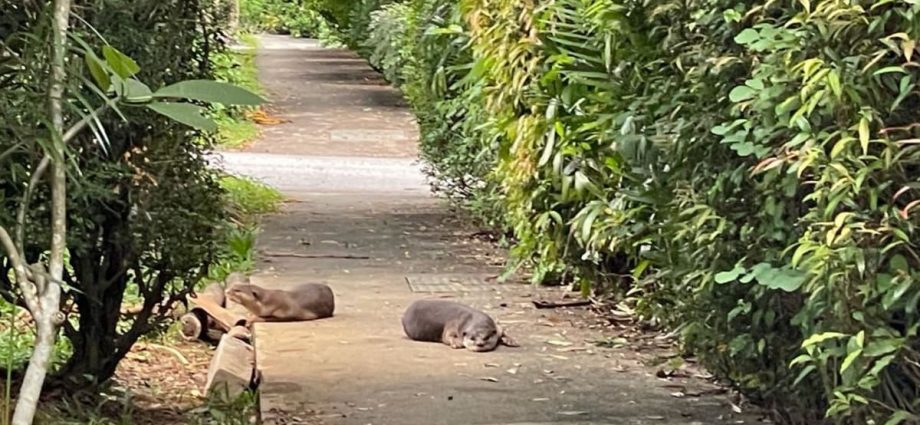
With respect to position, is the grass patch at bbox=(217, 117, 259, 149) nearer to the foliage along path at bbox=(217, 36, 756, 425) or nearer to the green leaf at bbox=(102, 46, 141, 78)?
the foliage along path at bbox=(217, 36, 756, 425)

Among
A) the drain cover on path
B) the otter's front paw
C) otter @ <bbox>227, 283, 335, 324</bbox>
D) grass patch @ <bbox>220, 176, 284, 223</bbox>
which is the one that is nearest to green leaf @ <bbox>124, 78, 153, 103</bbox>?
the otter's front paw

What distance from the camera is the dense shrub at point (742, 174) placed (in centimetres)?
321

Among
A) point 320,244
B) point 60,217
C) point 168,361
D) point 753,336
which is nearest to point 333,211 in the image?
point 320,244

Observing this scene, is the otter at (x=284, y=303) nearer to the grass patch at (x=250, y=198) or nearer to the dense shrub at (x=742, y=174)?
the dense shrub at (x=742, y=174)

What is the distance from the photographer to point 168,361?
251 inches

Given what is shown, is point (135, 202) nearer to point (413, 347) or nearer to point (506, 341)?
point (413, 347)

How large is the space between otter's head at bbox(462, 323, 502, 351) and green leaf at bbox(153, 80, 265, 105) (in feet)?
10.0

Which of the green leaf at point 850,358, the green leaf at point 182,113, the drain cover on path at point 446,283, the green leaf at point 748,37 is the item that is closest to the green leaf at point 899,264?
the green leaf at point 850,358

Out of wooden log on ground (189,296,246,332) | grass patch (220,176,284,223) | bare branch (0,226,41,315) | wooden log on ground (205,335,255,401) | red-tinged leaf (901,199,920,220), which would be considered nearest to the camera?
bare branch (0,226,41,315)

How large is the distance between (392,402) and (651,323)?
183 centimetres

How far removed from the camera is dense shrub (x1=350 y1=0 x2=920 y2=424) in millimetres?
3213

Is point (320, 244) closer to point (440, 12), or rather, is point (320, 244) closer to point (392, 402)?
point (440, 12)

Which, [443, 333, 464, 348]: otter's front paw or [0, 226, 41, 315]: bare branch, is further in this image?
[443, 333, 464, 348]: otter's front paw

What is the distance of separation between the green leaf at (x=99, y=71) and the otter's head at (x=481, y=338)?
304 cm
